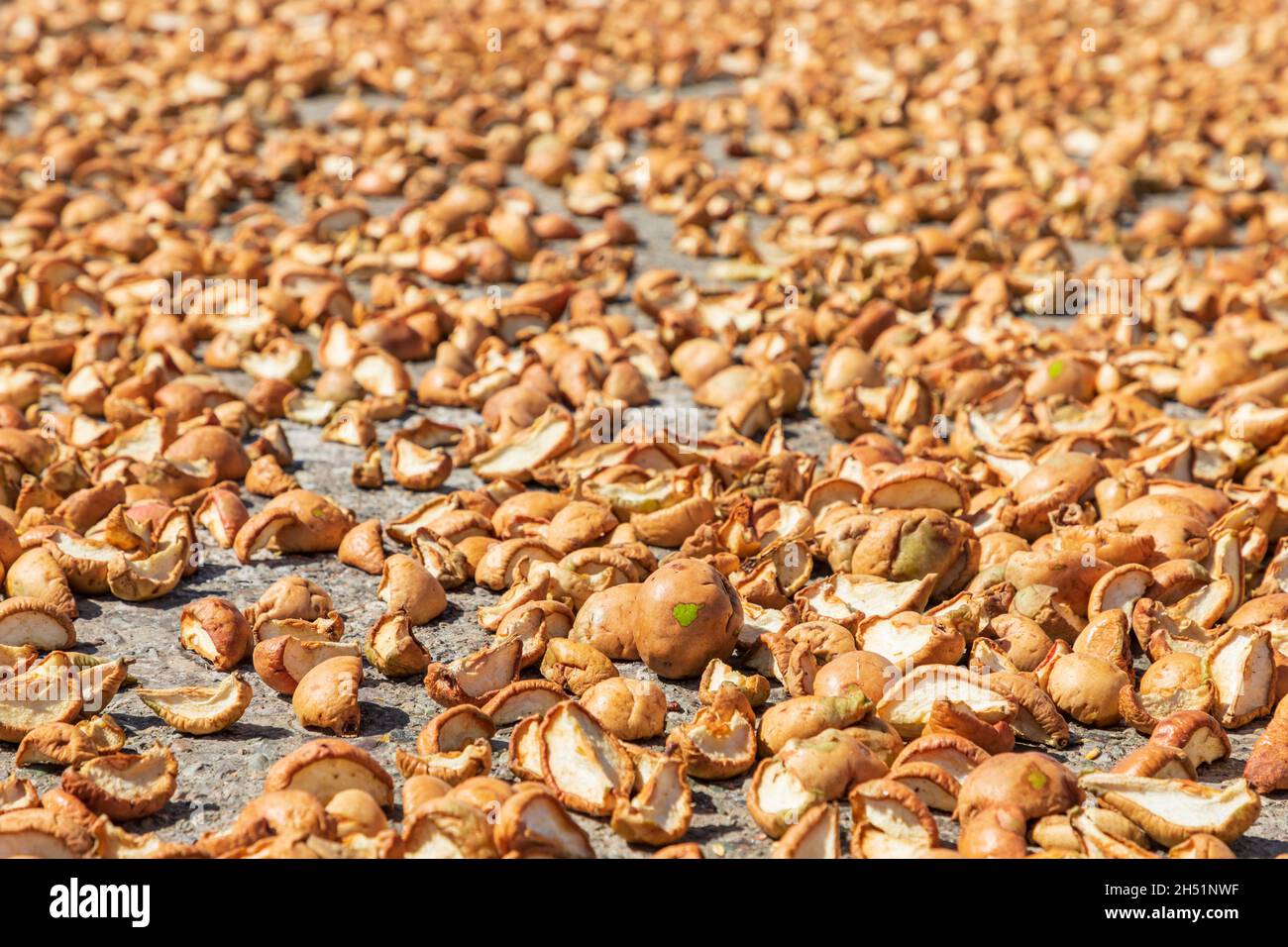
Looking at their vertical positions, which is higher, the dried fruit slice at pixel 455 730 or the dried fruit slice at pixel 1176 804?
the dried fruit slice at pixel 455 730

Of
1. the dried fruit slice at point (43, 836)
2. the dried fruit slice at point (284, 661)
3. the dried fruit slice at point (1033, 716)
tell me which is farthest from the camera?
the dried fruit slice at point (284, 661)

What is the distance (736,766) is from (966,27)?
7995mm

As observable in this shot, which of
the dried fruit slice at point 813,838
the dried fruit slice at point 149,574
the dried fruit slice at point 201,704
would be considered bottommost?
the dried fruit slice at point 813,838

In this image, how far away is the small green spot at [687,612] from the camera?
3223mm

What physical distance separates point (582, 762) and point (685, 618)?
0.50m

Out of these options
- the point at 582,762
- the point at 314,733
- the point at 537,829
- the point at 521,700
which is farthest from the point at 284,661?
the point at 537,829

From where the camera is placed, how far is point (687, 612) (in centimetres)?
322

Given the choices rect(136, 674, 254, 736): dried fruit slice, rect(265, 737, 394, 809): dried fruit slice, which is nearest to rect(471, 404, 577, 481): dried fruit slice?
rect(136, 674, 254, 736): dried fruit slice

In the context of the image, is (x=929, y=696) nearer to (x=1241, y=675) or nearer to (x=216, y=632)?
(x=1241, y=675)

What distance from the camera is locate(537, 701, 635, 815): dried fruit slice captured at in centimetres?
280

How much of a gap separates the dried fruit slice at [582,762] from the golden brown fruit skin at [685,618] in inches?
14.0

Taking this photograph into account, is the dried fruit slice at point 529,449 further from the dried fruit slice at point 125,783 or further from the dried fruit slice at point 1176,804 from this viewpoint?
the dried fruit slice at point 1176,804

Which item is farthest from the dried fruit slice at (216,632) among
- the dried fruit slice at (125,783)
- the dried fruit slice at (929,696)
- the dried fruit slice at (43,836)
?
the dried fruit slice at (929,696)
